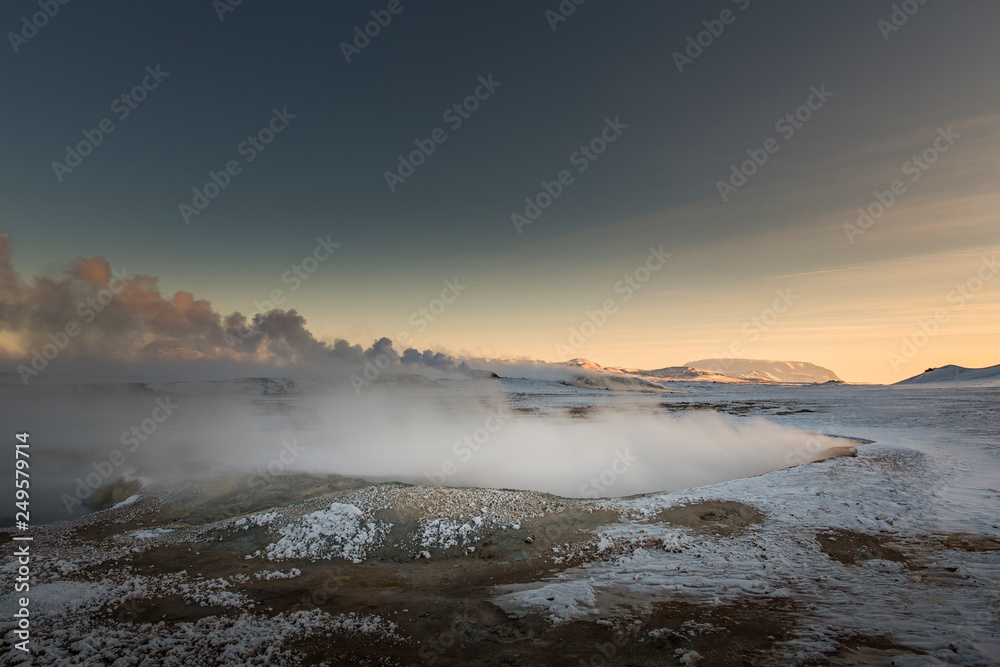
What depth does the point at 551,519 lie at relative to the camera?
1060cm

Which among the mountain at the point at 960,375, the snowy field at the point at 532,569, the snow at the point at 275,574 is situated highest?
the mountain at the point at 960,375

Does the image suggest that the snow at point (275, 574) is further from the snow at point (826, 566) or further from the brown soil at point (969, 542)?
the brown soil at point (969, 542)

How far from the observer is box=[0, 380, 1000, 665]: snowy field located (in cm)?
532

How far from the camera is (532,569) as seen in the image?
8.27m

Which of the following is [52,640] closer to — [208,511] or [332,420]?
[208,511]

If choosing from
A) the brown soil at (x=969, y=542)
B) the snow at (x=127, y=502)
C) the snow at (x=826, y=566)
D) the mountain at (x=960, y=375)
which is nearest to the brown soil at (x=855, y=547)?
the snow at (x=826, y=566)

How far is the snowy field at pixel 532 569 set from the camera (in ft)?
17.5

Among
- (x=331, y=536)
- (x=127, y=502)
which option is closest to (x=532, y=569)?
(x=331, y=536)

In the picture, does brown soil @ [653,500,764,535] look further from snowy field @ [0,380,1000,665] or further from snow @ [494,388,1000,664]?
snow @ [494,388,1000,664]

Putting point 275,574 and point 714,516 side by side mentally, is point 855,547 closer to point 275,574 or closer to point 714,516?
point 714,516

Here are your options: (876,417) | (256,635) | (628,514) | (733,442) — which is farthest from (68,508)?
(876,417)

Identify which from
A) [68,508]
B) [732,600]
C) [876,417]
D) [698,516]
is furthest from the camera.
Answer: [876,417]

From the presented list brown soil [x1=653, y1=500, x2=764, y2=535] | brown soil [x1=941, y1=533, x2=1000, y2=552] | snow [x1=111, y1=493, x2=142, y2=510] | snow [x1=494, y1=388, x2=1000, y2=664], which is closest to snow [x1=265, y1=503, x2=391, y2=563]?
snow [x1=494, y1=388, x2=1000, y2=664]

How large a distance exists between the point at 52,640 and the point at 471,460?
15.5 meters
